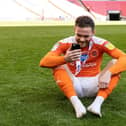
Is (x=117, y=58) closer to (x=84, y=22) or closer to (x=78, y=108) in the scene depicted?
(x=84, y=22)

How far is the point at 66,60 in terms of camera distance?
377 cm

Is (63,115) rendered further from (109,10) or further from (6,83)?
(109,10)

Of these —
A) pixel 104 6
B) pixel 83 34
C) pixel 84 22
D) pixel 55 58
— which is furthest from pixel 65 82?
pixel 104 6

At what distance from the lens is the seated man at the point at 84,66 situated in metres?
3.79

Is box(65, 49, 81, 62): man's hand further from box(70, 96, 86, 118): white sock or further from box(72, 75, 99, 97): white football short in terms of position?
box(72, 75, 99, 97): white football short

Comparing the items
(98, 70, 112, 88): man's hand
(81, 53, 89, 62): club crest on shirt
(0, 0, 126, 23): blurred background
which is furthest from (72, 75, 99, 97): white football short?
(0, 0, 126, 23): blurred background

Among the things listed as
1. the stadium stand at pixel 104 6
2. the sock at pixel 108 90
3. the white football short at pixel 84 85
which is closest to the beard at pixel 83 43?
the white football short at pixel 84 85

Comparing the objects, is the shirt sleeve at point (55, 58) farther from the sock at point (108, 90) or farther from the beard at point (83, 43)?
the sock at point (108, 90)

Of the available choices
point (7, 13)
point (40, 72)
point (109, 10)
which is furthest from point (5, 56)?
point (109, 10)

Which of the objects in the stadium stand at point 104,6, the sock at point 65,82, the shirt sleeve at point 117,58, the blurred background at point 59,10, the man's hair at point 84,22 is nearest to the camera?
the man's hair at point 84,22

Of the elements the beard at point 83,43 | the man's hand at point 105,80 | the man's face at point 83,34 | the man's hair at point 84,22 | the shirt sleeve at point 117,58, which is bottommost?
the man's hand at point 105,80

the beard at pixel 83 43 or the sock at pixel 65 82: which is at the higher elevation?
the beard at pixel 83 43

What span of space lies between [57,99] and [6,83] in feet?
3.90

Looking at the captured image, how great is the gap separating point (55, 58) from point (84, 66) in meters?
0.42
